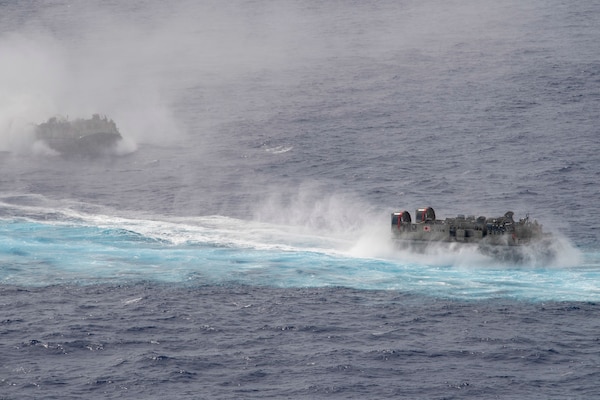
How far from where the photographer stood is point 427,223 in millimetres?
127938

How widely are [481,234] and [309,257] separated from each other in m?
17.4

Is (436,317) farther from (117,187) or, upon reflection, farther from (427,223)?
(117,187)

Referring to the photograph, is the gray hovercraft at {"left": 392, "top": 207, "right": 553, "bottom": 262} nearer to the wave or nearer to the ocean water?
the ocean water

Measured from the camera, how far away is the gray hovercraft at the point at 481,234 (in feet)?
401

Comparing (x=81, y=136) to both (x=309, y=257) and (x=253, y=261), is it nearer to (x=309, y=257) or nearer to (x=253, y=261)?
(x=253, y=261)

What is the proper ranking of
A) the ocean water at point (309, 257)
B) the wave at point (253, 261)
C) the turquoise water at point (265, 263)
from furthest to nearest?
the wave at point (253, 261) → the turquoise water at point (265, 263) → the ocean water at point (309, 257)

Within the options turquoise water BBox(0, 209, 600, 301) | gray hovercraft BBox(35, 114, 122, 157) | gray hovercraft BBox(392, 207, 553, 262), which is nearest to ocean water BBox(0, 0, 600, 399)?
turquoise water BBox(0, 209, 600, 301)

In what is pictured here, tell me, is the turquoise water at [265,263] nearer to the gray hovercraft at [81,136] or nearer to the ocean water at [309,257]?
the ocean water at [309,257]

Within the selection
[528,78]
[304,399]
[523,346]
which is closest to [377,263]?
[523,346]

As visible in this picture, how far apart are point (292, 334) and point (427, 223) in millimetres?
31150

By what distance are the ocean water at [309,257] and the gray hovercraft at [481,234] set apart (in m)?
0.98

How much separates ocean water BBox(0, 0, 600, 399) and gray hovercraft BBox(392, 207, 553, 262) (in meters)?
0.98

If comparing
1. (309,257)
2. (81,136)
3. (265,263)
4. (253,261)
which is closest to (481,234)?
(309,257)

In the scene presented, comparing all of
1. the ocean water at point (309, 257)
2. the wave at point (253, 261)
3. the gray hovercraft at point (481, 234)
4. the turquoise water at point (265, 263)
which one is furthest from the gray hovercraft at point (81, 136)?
the gray hovercraft at point (481, 234)
